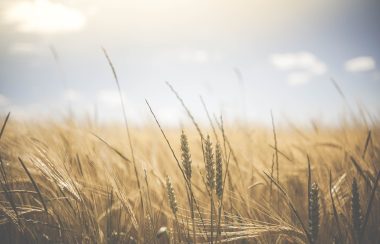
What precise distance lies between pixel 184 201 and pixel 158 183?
0.15 metres

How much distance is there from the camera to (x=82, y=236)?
0.66 m

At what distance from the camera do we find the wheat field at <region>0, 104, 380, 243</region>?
0.59 m

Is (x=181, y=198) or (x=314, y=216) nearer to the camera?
(x=314, y=216)

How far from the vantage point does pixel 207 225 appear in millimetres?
671

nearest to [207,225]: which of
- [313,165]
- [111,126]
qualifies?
[313,165]

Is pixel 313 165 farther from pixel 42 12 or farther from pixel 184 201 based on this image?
pixel 42 12

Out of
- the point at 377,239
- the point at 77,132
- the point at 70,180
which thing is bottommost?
the point at 377,239

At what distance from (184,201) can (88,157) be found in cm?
A: 37

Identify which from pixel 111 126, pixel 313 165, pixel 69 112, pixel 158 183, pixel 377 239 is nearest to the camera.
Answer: pixel 377 239

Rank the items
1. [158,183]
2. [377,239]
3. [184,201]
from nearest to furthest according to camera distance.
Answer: [377,239] → [184,201] → [158,183]

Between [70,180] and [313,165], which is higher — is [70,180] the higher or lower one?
the higher one

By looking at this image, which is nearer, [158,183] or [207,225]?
[207,225]

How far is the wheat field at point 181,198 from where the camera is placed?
1.93 feet

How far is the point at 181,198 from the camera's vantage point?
0.95 m
